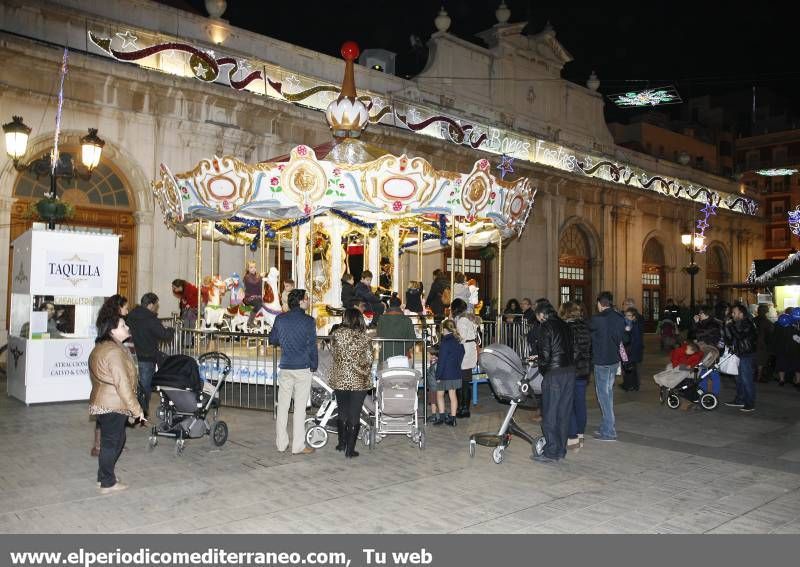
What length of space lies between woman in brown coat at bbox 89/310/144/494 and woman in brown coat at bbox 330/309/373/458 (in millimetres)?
2169

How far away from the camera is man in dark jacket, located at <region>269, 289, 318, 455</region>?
7.55 meters

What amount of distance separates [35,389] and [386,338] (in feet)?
18.9

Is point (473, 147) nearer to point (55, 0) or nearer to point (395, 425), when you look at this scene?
point (55, 0)

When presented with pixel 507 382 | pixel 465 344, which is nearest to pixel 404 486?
pixel 507 382

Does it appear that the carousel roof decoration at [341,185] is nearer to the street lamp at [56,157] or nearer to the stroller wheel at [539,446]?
the street lamp at [56,157]

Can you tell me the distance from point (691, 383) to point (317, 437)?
686 centimetres

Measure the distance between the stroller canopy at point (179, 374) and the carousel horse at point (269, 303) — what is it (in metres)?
5.49

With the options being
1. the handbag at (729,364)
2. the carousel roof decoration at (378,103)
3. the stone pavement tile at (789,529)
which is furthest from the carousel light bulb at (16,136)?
the handbag at (729,364)

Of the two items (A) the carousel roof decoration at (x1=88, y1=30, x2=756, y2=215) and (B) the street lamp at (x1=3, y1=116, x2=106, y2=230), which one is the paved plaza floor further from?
(A) the carousel roof decoration at (x1=88, y1=30, x2=756, y2=215)

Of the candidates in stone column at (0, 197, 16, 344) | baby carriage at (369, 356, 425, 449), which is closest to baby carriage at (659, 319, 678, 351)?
baby carriage at (369, 356, 425, 449)

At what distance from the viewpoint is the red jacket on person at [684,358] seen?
1173cm

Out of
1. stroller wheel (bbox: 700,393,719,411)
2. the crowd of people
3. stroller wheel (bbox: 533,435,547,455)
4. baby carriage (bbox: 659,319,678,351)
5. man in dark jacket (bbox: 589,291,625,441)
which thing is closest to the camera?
the crowd of people

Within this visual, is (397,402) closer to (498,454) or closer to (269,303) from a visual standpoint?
(498,454)

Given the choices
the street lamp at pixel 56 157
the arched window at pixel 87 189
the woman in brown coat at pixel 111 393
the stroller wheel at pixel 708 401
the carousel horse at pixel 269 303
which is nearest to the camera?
the woman in brown coat at pixel 111 393
